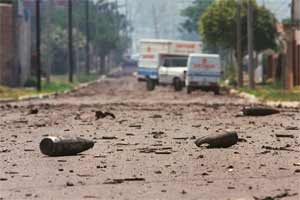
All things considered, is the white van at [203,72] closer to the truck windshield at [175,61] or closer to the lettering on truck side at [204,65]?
the lettering on truck side at [204,65]

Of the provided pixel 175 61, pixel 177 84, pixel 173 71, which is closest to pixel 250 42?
pixel 177 84

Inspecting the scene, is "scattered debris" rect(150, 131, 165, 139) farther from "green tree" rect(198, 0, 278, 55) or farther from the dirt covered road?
"green tree" rect(198, 0, 278, 55)

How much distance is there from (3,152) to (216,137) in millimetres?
3768

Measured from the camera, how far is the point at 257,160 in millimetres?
15289

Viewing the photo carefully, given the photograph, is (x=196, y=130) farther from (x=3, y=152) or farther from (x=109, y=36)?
(x=109, y=36)

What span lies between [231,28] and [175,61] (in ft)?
29.8

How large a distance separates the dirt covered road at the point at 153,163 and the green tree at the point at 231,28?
146 ft

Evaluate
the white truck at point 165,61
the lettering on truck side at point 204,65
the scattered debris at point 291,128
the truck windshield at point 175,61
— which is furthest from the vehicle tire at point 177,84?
the scattered debris at point 291,128

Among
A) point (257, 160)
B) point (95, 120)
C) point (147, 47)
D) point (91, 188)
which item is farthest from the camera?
point (147, 47)

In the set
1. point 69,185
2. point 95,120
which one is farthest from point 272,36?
point 69,185

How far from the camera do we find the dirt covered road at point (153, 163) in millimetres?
11664

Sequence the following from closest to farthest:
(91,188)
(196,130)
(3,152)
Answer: (91,188) < (3,152) < (196,130)

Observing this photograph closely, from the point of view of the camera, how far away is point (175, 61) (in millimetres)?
63719

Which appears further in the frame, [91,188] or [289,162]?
[289,162]
